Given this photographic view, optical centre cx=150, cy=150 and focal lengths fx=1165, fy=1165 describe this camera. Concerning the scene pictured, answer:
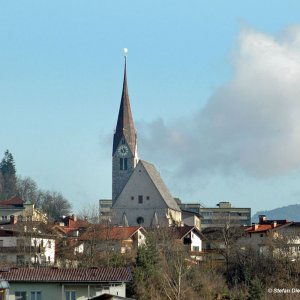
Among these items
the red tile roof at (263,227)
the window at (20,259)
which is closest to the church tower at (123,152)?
the red tile roof at (263,227)

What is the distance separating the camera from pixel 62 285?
1997 inches

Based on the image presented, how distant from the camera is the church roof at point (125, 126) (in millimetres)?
150250

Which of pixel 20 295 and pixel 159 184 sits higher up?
pixel 159 184

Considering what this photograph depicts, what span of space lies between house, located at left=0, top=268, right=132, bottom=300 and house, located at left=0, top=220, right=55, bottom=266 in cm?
1809

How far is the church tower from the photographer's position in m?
148

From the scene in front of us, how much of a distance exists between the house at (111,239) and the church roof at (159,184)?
1406 inches

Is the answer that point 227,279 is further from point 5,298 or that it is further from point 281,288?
point 5,298

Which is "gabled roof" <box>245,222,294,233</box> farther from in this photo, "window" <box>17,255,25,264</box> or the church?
"window" <box>17,255,25,264</box>

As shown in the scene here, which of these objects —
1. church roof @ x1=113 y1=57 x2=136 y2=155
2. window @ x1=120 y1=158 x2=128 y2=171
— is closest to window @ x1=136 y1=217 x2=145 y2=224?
window @ x1=120 y1=158 x2=128 y2=171

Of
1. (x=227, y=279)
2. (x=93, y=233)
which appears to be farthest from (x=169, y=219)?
(x=227, y=279)

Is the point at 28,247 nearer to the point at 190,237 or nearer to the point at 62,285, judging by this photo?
the point at 190,237

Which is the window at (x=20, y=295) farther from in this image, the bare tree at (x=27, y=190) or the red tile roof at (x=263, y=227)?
the bare tree at (x=27, y=190)

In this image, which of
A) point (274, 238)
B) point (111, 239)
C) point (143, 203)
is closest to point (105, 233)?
point (111, 239)

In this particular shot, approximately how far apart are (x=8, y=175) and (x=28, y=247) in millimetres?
115207
